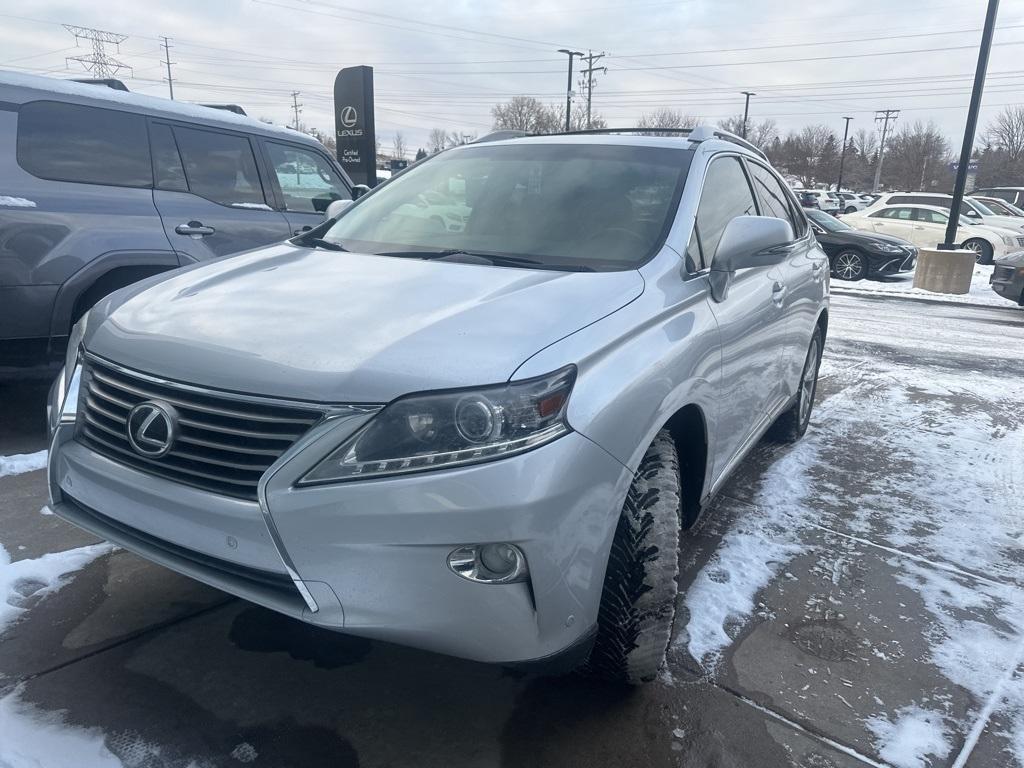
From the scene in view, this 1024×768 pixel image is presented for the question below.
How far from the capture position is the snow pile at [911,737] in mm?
2191

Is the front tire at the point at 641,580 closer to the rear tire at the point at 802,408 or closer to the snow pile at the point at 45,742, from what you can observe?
the snow pile at the point at 45,742

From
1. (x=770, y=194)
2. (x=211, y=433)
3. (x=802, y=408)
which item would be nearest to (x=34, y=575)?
(x=211, y=433)

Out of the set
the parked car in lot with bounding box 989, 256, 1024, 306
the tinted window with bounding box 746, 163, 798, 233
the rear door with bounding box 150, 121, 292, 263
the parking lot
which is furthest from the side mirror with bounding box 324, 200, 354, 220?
the parked car in lot with bounding box 989, 256, 1024, 306

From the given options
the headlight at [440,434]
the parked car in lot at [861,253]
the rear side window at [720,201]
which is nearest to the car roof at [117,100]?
the rear side window at [720,201]

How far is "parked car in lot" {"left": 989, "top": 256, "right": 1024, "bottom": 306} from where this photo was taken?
37.8 feet

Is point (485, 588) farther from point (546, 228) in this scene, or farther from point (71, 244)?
point (71, 244)

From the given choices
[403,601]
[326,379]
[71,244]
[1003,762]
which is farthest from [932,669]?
[71,244]

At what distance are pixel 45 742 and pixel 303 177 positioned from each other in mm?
4538

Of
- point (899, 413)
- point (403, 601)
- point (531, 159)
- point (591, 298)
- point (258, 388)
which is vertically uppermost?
point (531, 159)

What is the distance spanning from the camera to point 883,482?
4312 mm

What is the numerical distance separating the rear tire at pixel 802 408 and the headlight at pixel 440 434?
3.31 metres

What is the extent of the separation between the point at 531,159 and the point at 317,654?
218 centimetres

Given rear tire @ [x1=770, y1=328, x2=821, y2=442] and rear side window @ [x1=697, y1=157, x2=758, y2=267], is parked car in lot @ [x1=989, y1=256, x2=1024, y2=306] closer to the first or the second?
rear tire @ [x1=770, y1=328, x2=821, y2=442]

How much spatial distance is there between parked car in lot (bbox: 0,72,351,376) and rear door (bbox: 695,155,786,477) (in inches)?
114
